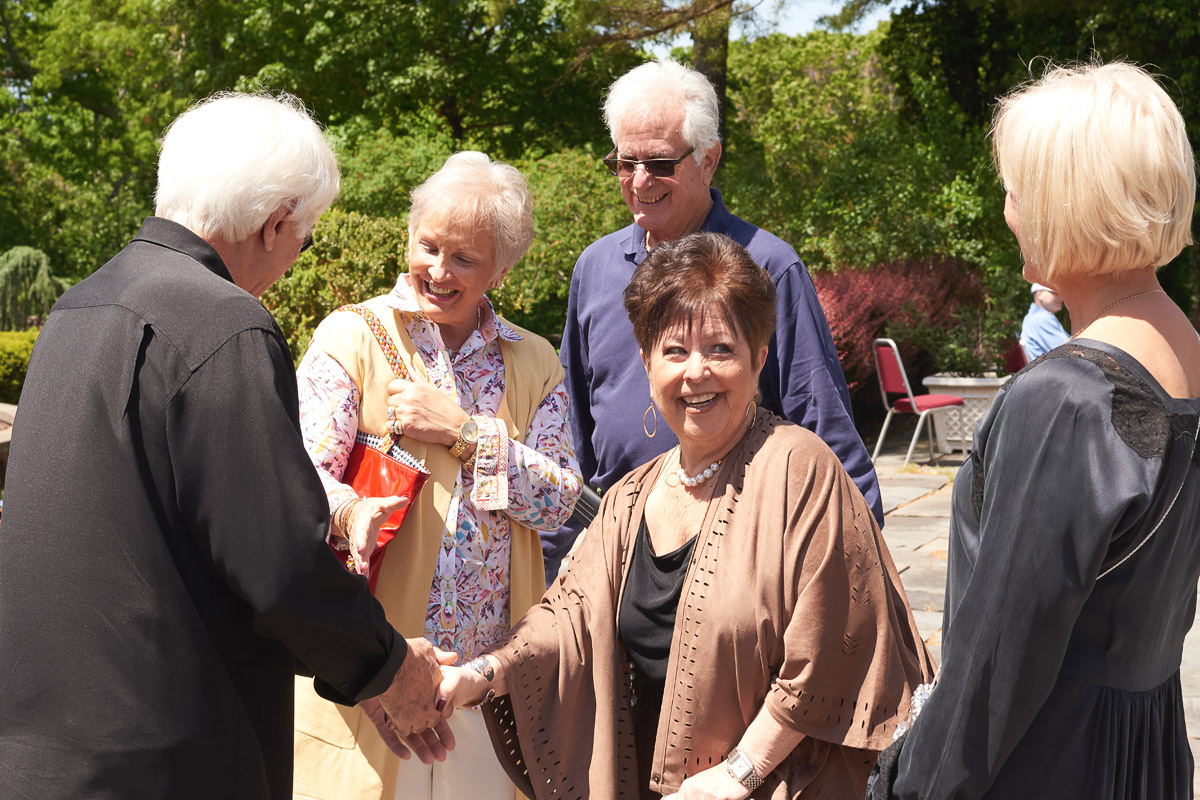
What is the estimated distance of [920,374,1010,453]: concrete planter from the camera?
1084 cm

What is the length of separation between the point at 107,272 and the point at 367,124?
16.3 m

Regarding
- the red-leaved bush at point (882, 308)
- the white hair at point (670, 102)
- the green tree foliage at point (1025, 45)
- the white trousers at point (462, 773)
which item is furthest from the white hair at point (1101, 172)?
the green tree foliage at point (1025, 45)

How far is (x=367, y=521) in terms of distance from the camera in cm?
247

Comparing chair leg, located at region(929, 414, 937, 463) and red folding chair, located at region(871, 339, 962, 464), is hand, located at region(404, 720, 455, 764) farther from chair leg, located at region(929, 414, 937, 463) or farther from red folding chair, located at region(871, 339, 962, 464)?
chair leg, located at region(929, 414, 937, 463)

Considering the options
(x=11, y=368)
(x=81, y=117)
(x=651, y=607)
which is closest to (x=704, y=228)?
(x=651, y=607)

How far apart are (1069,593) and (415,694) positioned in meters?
1.30

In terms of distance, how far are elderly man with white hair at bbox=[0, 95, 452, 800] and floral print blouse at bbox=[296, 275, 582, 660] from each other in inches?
29.7

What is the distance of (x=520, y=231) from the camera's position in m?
3.00

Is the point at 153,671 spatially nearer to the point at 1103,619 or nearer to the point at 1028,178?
the point at 1103,619

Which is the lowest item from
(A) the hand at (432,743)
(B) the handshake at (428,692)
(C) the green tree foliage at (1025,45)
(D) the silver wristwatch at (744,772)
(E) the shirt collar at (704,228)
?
(A) the hand at (432,743)

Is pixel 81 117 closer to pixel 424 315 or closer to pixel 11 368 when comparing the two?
pixel 11 368

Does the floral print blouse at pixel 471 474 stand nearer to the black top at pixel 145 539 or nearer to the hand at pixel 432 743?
the hand at pixel 432 743

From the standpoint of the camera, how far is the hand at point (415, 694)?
7.13ft

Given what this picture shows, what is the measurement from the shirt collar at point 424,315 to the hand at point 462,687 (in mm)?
983
